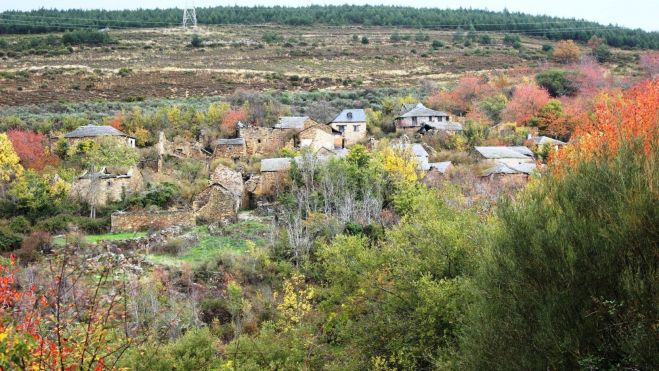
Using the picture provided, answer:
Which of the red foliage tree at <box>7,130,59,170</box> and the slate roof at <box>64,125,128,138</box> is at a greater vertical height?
the slate roof at <box>64,125,128,138</box>

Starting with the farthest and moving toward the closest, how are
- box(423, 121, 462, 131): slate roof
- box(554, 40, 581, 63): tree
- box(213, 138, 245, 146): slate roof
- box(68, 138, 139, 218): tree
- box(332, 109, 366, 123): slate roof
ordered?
box(554, 40, 581, 63): tree < box(332, 109, 366, 123): slate roof < box(423, 121, 462, 131): slate roof < box(213, 138, 245, 146): slate roof < box(68, 138, 139, 218): tree

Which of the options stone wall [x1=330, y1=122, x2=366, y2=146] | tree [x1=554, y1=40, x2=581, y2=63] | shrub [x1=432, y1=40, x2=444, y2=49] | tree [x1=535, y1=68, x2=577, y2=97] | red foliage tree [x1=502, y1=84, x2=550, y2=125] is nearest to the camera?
stone wall [x1=330, y1=122, x2=366, y2=146]

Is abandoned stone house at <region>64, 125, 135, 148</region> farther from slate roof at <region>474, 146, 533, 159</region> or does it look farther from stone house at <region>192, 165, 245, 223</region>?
slate roof at <region>474, 146, 533, 159</region>

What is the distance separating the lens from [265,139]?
136ft

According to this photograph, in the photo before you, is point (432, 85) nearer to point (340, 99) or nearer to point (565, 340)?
point (340, 99)

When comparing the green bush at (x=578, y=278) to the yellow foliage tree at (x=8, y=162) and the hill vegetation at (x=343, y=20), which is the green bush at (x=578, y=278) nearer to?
the yellow foliage tree at (x=8, y=162)

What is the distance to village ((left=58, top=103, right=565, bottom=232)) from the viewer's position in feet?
96.2

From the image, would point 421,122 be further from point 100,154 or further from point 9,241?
point 9,241

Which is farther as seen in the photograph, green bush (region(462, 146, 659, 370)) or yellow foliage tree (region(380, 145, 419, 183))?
yellow foliage tree (region(380, 145, 419, 183))

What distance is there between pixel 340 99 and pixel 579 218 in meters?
51.1

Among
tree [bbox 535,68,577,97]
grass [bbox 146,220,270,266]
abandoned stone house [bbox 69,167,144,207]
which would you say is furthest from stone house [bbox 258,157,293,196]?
tree [bbox 535,68,577,97]

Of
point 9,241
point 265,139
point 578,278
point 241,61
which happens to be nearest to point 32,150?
point 9,241

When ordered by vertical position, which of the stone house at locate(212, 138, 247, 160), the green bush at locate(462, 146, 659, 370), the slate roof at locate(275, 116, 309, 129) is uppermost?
the green bush at locate(462, 146, 659, 370)

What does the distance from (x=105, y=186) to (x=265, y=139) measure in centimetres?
1342
